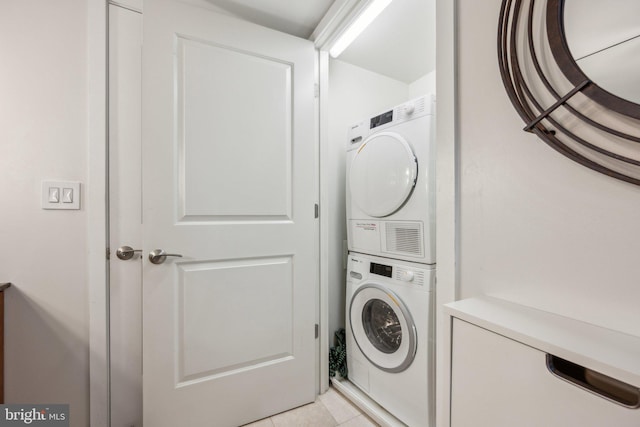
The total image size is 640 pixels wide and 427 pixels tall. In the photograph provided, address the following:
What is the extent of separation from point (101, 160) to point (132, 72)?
472mm

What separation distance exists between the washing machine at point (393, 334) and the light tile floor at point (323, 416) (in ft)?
0.44

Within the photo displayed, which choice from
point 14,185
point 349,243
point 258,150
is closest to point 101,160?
point 14,185

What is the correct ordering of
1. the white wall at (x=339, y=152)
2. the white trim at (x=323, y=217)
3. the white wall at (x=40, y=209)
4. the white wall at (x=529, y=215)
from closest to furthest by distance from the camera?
1. the white wall at (x=529, y=215)
2. the white wall at (x=40, y=209)
3. the white trim at (x=323, y=217)
4. the white wall at (x=339, y=152)

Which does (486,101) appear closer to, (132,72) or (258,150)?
(258,150)

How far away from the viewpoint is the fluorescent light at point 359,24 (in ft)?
4.50

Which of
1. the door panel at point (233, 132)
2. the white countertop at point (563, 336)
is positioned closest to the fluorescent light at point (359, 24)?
the door panel at point (233, 132)

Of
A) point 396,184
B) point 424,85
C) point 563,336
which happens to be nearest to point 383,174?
point 396,184

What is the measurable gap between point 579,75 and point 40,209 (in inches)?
76.8

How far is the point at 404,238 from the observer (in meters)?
1.45

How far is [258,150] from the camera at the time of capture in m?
1.48

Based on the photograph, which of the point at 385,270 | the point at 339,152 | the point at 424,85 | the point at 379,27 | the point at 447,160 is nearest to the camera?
the point at 447,160

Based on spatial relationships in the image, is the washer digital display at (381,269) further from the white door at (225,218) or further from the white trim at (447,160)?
the white trim at (447,160)

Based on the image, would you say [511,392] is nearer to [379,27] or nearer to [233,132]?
[233,132]

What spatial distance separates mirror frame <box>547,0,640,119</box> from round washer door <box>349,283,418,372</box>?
1117 mm
